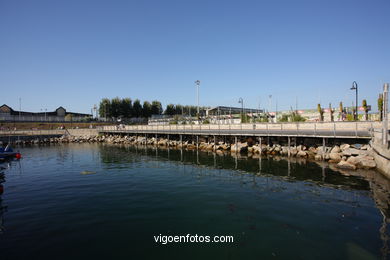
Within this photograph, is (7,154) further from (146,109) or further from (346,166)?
(146,109)

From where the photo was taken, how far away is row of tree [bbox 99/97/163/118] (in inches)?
4075

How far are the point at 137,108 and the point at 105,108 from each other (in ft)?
49.4

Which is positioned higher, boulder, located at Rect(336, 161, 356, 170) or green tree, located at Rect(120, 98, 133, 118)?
green tree, located at Rect(120, 98, 133, 118)

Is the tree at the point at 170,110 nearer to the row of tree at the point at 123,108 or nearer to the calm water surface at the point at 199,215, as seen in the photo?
the row of tree at the point at 123,108

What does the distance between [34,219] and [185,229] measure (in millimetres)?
8123

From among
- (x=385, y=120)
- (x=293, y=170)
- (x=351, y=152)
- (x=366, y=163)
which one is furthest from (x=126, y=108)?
(x=385, y=120)

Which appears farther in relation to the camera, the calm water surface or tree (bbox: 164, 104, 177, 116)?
tree (bbox: 164, 104, 177, 116)

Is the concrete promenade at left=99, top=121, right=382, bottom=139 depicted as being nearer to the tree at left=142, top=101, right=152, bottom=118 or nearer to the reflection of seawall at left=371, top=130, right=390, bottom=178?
the reflection of seawall at left=371, top=130, right=390, bottom=178

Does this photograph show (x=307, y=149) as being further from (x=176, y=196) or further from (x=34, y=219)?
(x=34, y=219)

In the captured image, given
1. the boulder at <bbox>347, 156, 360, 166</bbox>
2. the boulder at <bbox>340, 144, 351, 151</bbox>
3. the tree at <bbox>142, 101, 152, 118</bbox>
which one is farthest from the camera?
the tree at <bbox>142, 101, 152, 118</bbox>

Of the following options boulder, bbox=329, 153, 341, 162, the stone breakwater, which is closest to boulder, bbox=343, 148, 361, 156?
the stone breakwater

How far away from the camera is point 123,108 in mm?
105625

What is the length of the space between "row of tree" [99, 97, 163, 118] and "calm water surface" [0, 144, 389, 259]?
288ft

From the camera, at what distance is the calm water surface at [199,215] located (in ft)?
27.8
